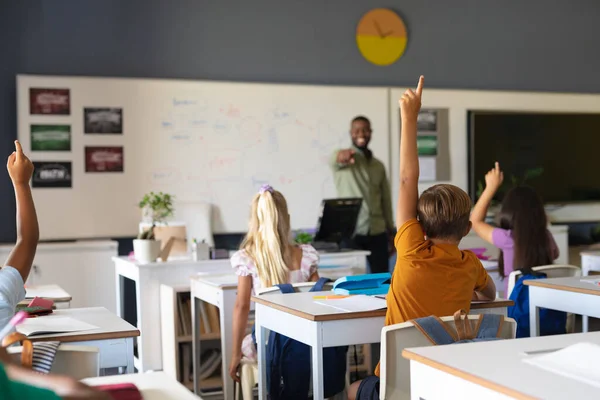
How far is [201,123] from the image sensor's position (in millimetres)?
6219

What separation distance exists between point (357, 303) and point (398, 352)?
2.07 feet

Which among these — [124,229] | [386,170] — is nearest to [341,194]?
[386,170]

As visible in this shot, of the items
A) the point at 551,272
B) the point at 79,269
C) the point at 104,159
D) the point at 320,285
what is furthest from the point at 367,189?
the point at 320,285

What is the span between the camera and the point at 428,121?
705 centimetres

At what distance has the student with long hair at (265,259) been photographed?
3.66 meters

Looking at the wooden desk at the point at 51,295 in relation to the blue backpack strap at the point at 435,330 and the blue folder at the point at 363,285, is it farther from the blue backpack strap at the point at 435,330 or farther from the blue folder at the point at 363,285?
the blue backpack strap at the point at 435,330

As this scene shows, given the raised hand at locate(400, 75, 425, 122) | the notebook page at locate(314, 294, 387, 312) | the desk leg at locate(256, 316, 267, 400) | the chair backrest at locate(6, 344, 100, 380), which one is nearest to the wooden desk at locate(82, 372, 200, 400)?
the chair backrest at locate(6, 344, 100, 380)

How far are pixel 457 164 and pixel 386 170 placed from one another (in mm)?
710

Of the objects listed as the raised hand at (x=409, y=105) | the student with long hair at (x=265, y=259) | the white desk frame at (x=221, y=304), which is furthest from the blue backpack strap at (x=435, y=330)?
the white desk frame at (x=221, y=304)

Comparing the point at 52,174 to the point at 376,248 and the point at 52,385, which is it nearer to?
the point at 376,248

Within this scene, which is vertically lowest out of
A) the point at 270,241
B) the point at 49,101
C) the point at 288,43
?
the point at 270,241

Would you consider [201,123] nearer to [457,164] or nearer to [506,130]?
[457,164]

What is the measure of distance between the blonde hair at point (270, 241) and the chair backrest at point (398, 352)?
4.40ft

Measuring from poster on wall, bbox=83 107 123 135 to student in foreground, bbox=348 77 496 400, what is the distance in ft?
12.1
